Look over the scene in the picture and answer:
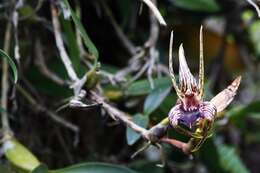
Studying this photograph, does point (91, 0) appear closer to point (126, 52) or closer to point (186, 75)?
point (126, 52)

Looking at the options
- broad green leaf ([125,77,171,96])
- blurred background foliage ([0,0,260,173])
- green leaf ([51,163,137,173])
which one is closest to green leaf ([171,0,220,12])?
blurred background foliage ([0,0,260,173])

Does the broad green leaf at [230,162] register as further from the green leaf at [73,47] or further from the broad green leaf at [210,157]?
the green leaf at [73,47]

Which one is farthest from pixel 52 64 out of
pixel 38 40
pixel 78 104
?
pixel 78 104

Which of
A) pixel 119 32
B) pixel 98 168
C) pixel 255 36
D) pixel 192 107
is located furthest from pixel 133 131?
pixel 255 36

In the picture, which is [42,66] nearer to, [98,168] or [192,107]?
[98,168]

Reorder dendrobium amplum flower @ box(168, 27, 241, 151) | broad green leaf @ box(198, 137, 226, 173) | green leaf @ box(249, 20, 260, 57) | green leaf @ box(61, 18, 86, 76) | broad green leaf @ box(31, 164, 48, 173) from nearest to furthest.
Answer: dendrobium amplum flower @ box(168, 27, 241, 151), broad green leaf @ box(31, 164, 48, 173), green leaf @ box(61, 18, 86, 76), broad green leaf @ box(198, 137, 226, 173), green leaf @ box(249, 20, 260, 57)

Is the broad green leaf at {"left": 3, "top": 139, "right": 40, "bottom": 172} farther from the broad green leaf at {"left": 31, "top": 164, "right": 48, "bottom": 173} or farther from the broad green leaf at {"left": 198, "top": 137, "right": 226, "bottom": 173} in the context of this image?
the broad green leaf at {"left": 198, "top": 137, "right": 226, "bottom": 173}
